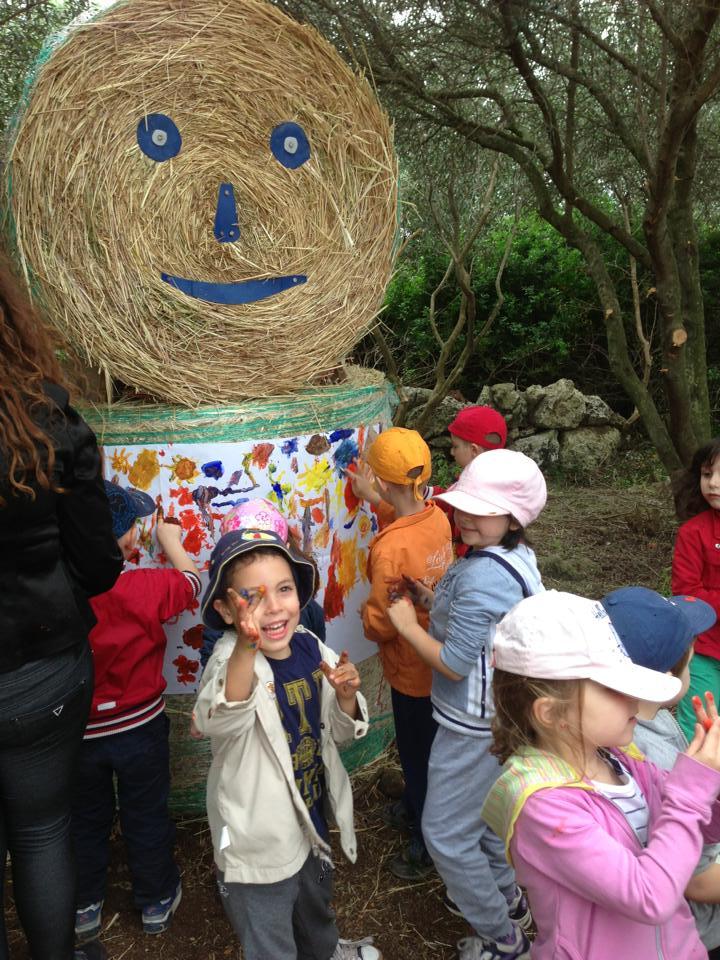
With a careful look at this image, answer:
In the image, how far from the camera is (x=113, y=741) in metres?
2.46

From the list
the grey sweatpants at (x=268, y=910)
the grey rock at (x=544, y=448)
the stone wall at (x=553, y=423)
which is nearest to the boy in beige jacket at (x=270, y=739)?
the grey sweatpants at (x=268, y=910)

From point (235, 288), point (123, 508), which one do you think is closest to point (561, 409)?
point (235, 288)

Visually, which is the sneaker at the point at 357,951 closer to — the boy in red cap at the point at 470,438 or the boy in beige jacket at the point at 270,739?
the boy in beige jacket at the point at 270,739

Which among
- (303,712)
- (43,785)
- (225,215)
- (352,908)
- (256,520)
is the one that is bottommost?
(352,908)

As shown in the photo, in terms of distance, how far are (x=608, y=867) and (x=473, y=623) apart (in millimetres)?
836

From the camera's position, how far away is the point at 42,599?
179 centimetres

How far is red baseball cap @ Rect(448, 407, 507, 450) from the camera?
317 centimetres

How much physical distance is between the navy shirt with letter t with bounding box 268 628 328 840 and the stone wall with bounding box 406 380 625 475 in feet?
20.0

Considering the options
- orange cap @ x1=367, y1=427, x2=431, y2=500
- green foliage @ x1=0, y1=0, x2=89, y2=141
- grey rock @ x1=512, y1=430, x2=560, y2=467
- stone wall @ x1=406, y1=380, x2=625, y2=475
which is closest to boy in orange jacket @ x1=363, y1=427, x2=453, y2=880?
orange cap @ x1=367, y1=427, x2=431, y2=500

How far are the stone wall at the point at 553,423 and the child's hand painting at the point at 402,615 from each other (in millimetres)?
5729

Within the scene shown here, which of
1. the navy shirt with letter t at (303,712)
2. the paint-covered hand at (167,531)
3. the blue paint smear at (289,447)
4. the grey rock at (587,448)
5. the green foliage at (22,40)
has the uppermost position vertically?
the green foliage at (22,40)

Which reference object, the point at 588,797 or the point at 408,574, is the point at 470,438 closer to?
the point at 408,574

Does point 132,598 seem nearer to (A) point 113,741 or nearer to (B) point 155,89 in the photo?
(A) point 113,741

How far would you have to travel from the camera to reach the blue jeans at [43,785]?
1.81 m
